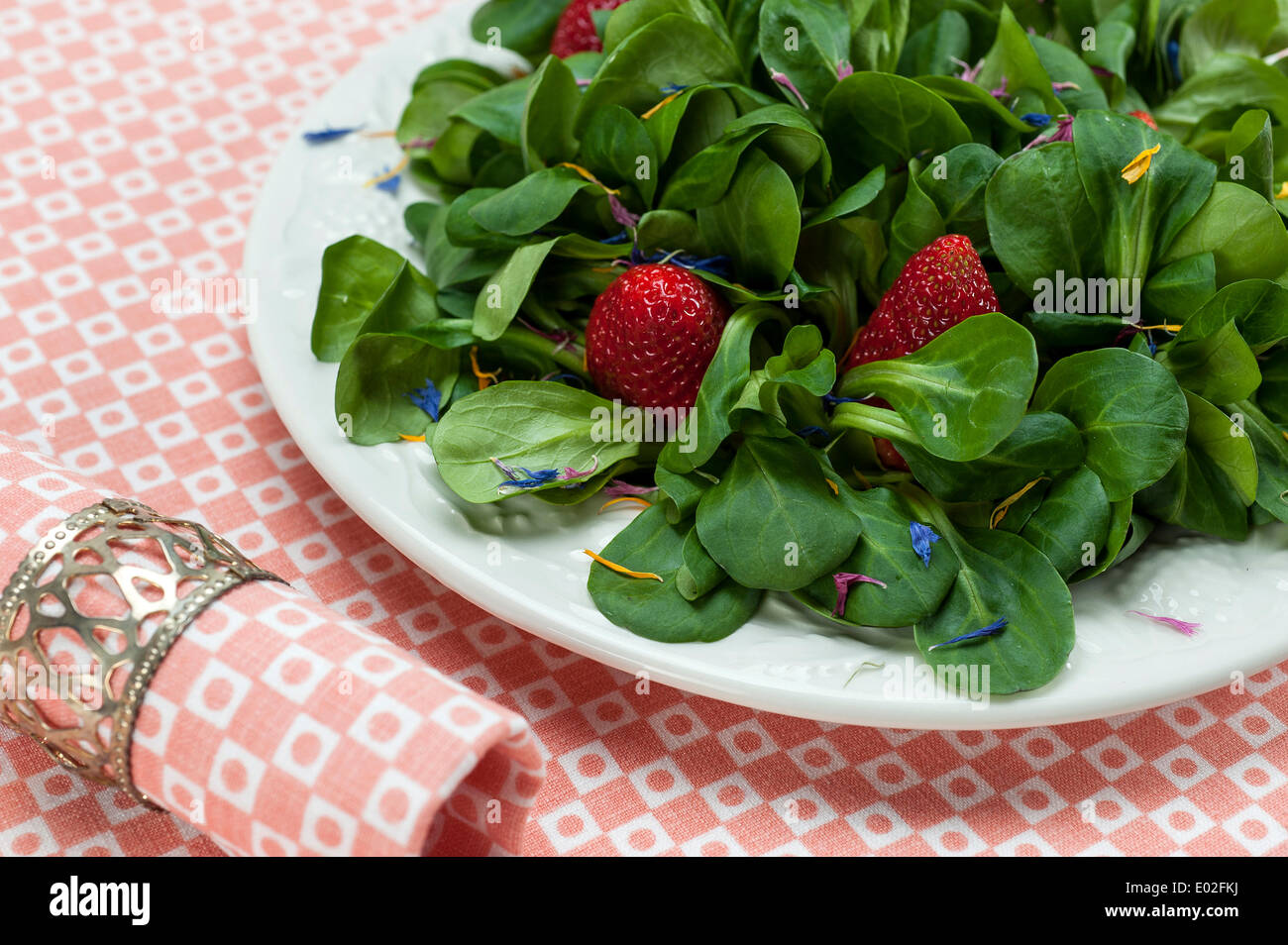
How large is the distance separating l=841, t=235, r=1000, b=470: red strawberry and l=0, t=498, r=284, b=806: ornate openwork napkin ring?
1.17ft

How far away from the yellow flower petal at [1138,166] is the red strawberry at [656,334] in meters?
0.23

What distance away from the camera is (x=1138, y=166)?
0.71 metres

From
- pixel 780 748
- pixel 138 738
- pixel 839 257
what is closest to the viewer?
pixel 138 738

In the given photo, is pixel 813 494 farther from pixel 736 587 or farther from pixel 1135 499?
pixel 1135 499

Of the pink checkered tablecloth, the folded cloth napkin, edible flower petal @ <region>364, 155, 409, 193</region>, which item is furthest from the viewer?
edible flower petal @ <region>364, 155, 409, 193</region>

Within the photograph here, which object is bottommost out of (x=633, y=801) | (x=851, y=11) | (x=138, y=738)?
(x=633, y=801)

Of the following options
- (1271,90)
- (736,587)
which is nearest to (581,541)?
(736,587)

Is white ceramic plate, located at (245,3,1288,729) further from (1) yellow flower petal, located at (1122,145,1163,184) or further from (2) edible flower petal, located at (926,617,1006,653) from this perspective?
(1) yellow flower petal, located at (1122,145,1163,184)

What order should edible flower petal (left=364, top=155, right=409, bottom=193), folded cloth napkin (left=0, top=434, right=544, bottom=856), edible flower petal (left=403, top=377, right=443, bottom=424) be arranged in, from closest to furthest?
folded cloth napkin (left=0, top=434, right=544, bottom=856), edible flower petal (left=403, top=377, right=443, bottom=424), edible flower petal (left=364, top=155, right=409, bottom=193)

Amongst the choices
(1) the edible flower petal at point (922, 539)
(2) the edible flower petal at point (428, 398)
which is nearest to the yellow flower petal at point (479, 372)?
(2) the edible flower petal at point (428, 398)

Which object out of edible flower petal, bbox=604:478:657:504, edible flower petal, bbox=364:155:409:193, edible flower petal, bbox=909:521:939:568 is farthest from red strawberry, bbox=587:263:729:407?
edible flower petal, bbox=364:155:409:193

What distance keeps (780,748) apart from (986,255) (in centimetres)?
31

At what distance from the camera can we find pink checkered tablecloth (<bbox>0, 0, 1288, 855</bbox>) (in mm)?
632

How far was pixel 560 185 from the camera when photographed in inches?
30.1
